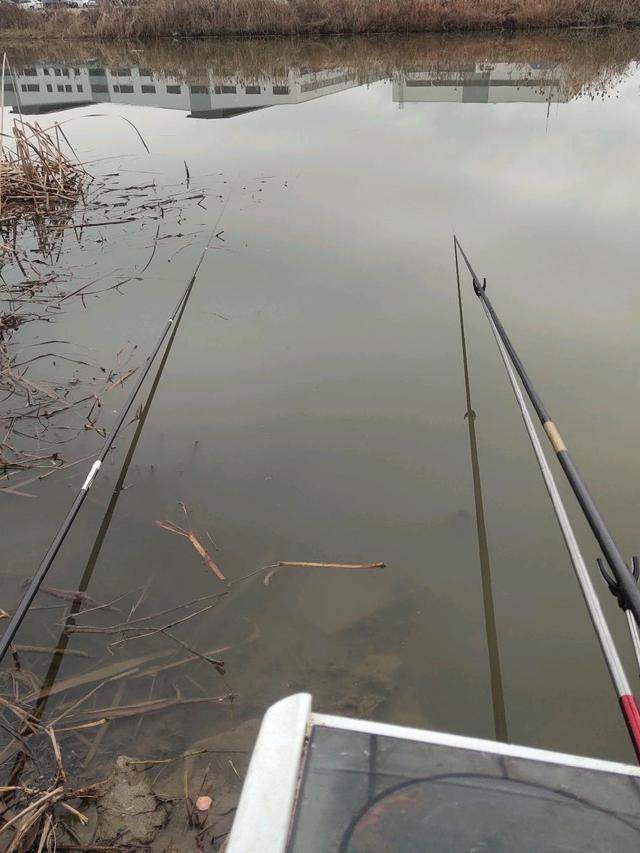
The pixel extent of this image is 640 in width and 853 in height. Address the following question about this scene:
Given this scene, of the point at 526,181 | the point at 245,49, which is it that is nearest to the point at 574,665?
the point at 526,181

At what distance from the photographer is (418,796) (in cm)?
60

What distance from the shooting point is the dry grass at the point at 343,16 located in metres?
Answer: 12.6

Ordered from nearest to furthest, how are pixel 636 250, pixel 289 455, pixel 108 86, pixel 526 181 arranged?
pixel 289 455 → pixel 636 250 → pixel 526 181 → pixel 108 86

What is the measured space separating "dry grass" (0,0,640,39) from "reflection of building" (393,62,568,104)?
13.3ft

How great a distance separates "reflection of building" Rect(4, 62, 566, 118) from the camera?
26.4 feet

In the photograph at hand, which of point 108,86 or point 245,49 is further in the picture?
point 245,49

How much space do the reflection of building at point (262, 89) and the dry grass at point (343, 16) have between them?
3768mm

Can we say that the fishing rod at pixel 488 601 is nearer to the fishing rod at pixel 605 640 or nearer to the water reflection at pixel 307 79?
the fishing rod at pixel 605 640

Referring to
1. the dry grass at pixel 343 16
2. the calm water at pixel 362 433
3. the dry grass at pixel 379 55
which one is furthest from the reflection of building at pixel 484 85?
the dry grass at pixel 343 16

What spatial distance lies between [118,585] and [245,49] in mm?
14223

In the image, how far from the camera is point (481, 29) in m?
13.0

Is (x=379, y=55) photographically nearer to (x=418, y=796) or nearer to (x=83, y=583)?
(x=83, y=583)

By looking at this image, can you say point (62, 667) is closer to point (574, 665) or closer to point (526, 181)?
point (574, 665)

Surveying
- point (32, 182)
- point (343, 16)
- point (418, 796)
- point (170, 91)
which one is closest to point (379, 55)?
point (343, 16)
